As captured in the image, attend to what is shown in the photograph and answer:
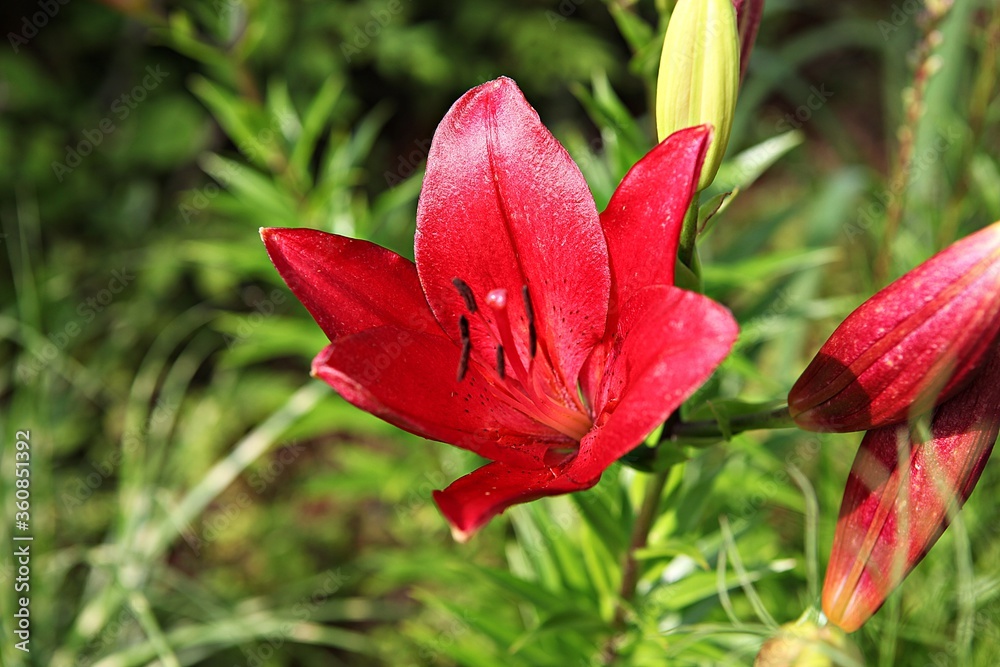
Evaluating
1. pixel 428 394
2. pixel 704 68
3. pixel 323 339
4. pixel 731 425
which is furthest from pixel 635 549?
pixel 323 339

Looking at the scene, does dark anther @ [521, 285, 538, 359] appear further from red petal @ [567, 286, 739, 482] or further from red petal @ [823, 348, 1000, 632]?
red petal @ [823, 348, 1000, 632]

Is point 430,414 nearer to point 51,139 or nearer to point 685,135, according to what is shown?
point 685,135

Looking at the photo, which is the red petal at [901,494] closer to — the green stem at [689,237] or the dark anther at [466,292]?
the green stem at [689,237]

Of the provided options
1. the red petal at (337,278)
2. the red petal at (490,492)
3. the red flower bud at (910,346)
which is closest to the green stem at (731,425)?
the red flower bud at (910,346)

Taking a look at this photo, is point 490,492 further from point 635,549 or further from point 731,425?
point 635,549

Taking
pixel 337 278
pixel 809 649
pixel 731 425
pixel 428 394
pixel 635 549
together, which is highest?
pixel 337 278

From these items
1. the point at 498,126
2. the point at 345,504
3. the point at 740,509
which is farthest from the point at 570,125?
the point at 498,126

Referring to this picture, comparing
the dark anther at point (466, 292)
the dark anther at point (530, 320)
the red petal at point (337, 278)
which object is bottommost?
the dark anther at point (530, 320)
